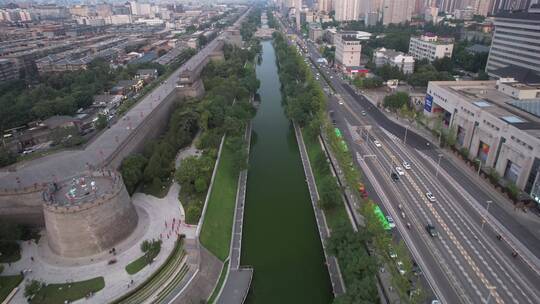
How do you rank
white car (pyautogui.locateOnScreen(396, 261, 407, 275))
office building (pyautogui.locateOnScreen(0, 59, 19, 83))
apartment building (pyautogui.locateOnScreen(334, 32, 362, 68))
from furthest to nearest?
1. apartment building (pyautogui.locateOnScreen(334, 32, 362, 68))
2. office building (pyautogui.locateOnScreen(0, 59, 19, 83))
3. white car (pyautogui.locateOnScreen(396, 261, 407, 275))

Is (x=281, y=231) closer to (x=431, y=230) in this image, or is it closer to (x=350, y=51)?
(x=431, y=230)

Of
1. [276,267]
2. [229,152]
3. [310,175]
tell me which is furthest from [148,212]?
[310,175]

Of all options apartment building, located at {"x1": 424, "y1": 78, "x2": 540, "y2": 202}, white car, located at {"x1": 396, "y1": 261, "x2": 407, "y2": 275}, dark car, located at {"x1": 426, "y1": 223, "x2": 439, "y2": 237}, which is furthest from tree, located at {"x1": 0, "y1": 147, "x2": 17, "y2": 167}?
apartment building, located at {"x1": 424, "y1": 78, "x2": 540, "y2": 202}

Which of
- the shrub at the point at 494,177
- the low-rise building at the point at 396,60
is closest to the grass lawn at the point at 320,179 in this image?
the shrub at the point at 494,177

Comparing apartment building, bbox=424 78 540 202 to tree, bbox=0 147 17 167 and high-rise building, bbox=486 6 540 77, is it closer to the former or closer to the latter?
high-rise building, bbox=486 6 540 77

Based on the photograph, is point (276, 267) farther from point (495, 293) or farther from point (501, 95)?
point (501, 95)

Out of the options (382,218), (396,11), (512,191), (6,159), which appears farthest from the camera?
(396,11)

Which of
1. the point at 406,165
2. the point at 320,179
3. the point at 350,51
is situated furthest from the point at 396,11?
the point at 320,179

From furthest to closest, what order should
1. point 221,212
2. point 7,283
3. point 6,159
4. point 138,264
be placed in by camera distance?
point 6,159 → point 221,212 → point 138,264 → point 7,283
